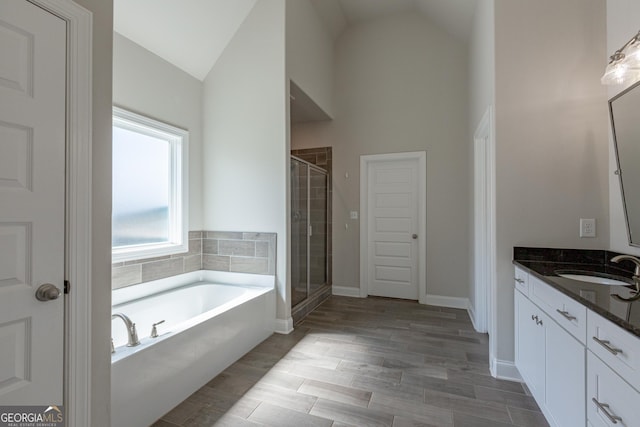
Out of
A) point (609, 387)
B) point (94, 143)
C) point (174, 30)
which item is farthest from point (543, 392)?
point (174, 30)

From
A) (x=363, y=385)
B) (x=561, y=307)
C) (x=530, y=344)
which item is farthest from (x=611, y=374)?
(x=363, y=385)

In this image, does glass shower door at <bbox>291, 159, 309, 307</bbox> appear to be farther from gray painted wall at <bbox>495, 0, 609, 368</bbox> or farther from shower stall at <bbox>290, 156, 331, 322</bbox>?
gray painted wall at <bbox>495, 0, 609, 368</bbox>

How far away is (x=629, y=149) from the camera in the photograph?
1600 mm

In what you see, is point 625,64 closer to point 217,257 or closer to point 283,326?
point 283,326

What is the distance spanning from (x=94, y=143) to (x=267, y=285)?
204 cm

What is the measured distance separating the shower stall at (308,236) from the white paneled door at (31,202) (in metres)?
2.18

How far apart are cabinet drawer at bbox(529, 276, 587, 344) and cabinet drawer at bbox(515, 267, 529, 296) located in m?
0.07

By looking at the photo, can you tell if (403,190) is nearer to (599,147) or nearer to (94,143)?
(599,147)

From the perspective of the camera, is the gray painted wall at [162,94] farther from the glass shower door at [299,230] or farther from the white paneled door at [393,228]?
the white paneled door at [393,228]

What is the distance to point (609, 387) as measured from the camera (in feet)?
3.42

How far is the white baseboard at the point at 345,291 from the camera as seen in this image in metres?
4.31

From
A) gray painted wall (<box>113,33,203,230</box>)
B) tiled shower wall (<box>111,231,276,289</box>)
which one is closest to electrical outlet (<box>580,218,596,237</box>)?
tiled shower wall (<box>111,231,276,289</box>)

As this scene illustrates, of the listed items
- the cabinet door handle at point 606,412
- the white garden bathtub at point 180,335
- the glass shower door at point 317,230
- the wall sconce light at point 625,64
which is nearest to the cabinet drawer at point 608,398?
the cabinet door handle at point 606,412

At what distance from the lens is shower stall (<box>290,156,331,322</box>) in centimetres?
338
